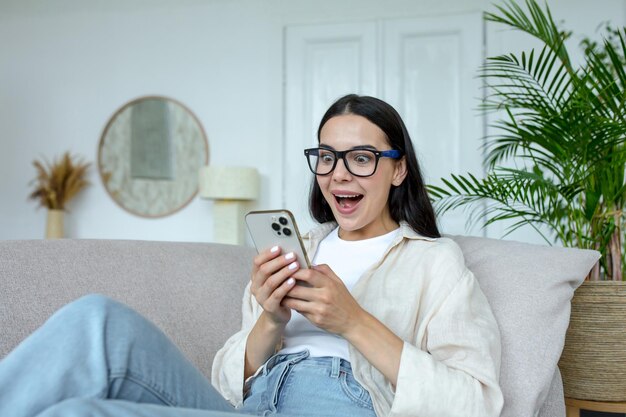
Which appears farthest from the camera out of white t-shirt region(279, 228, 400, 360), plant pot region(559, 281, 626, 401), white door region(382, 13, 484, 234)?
white door region(382, 13, 484, 234)

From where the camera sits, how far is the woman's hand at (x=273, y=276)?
4.22ft

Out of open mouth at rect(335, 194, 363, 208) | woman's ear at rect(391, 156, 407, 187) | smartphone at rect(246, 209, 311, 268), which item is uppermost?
woman's ear at rect(391, 156, 407, 187)

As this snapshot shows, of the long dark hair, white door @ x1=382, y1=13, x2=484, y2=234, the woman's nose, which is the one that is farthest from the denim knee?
white door @ x1=382, y1=13, x2=484, y2=234

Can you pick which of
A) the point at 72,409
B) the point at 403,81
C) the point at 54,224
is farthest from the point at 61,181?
the point at 72,409

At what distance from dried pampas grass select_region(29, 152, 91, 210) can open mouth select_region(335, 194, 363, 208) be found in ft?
13.4

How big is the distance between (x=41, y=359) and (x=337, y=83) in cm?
392

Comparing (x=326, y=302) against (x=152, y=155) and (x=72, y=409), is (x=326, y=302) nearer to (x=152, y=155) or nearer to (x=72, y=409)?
(x=72, y=409)

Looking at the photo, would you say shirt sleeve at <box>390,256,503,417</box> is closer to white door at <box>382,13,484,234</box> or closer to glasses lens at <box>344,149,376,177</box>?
glasses lens at <box>344,149,376,177</box>

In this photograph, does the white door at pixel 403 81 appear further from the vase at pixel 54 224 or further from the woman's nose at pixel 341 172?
the woman's nose at pixel 341 172

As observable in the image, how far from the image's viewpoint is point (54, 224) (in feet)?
17.1

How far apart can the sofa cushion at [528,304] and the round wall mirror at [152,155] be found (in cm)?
365

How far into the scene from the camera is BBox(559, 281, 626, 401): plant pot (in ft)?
6.26

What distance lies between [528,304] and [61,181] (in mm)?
4396

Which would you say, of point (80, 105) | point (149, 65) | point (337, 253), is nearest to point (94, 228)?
point (80, 105)
